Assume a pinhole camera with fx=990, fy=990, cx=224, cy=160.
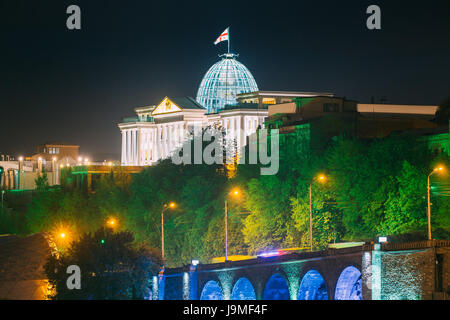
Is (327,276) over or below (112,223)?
below

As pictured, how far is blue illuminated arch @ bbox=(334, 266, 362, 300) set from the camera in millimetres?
59875

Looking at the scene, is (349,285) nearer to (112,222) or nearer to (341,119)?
(112,222)

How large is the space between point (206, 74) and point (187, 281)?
373ft

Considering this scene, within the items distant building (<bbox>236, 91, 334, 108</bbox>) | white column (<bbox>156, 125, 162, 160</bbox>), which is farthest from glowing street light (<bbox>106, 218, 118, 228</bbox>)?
white column (<bbox>156, 125, 162, 160</bbox>)

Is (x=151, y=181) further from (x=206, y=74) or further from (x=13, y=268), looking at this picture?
(x=206, y=74)

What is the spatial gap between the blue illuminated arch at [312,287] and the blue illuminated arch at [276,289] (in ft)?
11.0

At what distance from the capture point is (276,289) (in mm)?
68875

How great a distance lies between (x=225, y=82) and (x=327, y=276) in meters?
122

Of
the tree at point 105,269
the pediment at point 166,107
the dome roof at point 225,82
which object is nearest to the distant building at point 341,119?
the tree at point 105,269

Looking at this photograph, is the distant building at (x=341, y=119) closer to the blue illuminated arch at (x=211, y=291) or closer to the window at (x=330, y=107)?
the window at (x=330, y=107)

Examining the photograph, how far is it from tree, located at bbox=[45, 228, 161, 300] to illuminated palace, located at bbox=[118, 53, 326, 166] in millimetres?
94755

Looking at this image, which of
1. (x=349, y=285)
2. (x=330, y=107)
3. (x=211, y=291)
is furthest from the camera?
(x=330, y=107)

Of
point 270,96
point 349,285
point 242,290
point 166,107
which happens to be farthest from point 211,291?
point 166,107
